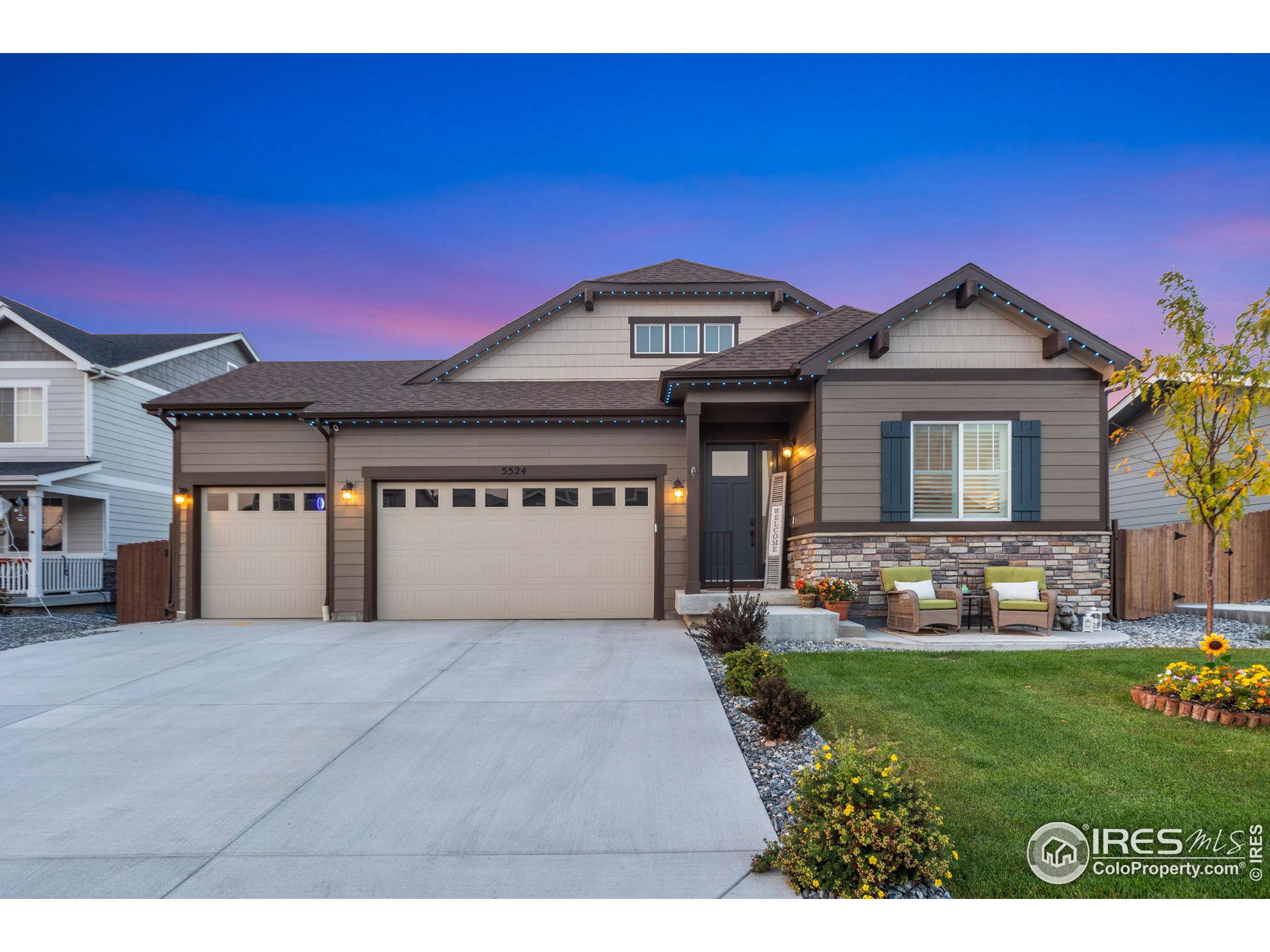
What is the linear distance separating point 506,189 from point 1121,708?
53.9 feet

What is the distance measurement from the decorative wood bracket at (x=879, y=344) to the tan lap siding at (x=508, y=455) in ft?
10.5

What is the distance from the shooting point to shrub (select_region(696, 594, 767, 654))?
7.52 m

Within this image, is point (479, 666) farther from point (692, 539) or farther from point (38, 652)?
point (38, 652)

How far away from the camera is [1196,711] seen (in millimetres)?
4984

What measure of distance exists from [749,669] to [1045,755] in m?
2.21

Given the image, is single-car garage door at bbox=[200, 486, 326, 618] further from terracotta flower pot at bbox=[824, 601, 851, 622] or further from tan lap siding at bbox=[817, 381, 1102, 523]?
tan lap siding at bbox=[817, 381, 1102, 523]

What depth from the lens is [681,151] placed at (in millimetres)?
14438

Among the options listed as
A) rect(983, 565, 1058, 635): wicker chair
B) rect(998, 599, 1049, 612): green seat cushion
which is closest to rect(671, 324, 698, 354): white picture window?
rect(983, 565, 1058, 635): wicker chair

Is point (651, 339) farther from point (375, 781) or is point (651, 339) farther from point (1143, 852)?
point (1143, 852)

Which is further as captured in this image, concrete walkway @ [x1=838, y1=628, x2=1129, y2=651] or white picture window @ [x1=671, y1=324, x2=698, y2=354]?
white picture window @ [x1=671, y1=324, x2=698, y2=354]

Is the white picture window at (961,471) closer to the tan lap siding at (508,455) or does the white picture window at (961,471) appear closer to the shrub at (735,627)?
the shrub at (735,627)

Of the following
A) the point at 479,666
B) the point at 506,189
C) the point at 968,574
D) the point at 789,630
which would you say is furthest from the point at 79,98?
the point at 968,574

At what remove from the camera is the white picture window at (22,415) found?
15320 mm

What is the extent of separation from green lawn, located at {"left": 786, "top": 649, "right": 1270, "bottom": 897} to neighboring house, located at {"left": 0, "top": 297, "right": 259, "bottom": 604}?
615 inches
